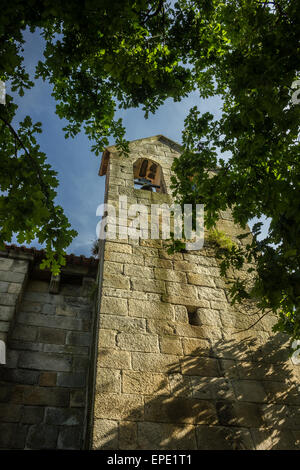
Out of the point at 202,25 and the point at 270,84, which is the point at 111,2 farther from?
the point at 202,25

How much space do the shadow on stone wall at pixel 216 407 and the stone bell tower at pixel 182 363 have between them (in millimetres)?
10

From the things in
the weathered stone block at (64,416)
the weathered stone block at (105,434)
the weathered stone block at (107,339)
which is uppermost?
the weathered stone block at (107,339)

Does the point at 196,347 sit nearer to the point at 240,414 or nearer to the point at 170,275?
the point at 240,414

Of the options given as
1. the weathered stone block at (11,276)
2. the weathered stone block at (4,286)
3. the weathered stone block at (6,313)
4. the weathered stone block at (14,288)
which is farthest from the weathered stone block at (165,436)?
the weathered stone block at (11,276)

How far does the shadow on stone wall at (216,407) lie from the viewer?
3072 millimetres

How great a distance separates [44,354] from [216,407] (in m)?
2.74

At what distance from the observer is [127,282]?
4.45m

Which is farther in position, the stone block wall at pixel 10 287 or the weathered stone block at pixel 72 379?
the stone block wall at pixel 10 287

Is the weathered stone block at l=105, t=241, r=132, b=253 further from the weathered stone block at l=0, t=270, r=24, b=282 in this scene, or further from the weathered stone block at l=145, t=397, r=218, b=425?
the weathered stone block at l=145, t=397, r=218, b=425

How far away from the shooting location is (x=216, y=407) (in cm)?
346

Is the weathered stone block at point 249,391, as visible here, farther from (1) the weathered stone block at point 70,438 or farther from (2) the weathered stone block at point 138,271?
(1) the weathered stone block at point 70,438

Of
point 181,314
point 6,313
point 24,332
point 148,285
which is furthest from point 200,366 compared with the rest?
point 6,313
